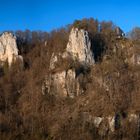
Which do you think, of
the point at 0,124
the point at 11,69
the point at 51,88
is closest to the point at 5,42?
the point at 11,69

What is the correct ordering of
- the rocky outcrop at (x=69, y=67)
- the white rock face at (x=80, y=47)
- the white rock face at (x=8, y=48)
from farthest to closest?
the white rock face at (x=8, y=48), the white rock face at (x=80, y=47), the rocky outcrop at (x=69, y=67)

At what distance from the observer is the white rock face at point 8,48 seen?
314ft

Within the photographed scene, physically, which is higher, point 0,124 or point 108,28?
point 108,28

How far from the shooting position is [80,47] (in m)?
88.6

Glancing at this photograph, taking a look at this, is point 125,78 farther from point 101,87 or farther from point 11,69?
point 11,69

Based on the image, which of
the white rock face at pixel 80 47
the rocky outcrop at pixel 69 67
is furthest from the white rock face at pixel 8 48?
the white rock face at pixel 80 47

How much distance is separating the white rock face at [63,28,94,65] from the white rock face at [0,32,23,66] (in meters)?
10.1

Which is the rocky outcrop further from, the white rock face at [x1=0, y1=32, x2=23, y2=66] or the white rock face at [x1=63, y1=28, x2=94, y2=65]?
the white rock face at [x1=0, y1=32, x2=23, y2=66]

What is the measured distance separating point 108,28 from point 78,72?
46.2ft

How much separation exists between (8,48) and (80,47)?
46.5 ft

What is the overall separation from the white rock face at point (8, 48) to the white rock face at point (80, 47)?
10142 millimetres

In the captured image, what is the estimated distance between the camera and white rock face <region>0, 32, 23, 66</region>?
314 ft

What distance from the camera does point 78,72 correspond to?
86062 mm

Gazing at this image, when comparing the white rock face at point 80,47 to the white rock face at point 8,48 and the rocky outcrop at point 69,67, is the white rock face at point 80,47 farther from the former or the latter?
the white rock face at point 8,48
